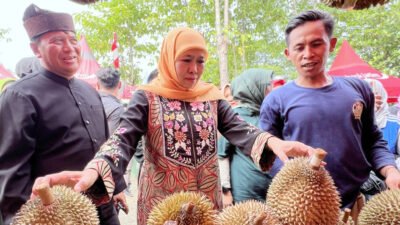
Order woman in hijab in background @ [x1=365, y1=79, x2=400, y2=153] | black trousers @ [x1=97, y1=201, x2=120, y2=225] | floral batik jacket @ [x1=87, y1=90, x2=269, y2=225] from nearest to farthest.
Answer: floral batik jacket @ [x1=87, y1=90, x2=269, y2=225] → black trousers @ [x1=97, y1=201, x2=120, y2=225] → woman in hijab in background @ [x1=365, y1=79, x2=400, y2=153]

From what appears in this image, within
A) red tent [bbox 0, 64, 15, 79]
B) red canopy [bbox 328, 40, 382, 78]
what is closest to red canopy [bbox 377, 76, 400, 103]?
red canopy [bbox 328, 40, 382, 78]

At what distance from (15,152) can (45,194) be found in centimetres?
109

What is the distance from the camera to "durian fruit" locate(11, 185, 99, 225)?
0.75 meters

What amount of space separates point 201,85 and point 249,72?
93 centimetres

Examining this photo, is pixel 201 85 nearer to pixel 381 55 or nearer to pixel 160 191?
pixel 160 191

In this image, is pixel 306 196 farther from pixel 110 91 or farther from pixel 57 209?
pixel 110 91

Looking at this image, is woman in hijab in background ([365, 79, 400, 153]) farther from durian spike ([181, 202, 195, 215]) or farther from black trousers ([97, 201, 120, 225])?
durian spike ([181, 202, 195, 215])

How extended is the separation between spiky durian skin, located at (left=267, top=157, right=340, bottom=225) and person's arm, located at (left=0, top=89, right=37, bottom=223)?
4.28 ft

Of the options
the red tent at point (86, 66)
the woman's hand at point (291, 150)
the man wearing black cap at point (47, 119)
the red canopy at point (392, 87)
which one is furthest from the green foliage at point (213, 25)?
the woman's hand at point (291, 150)

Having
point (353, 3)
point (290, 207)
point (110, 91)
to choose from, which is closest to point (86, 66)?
point (110, 91)

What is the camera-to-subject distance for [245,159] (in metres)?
2.40

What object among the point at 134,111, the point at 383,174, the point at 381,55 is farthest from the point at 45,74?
the point at 381,55

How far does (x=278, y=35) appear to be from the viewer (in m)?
11.1

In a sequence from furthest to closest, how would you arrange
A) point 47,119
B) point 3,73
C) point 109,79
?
point 3,73
point 109,79
point 47,119
